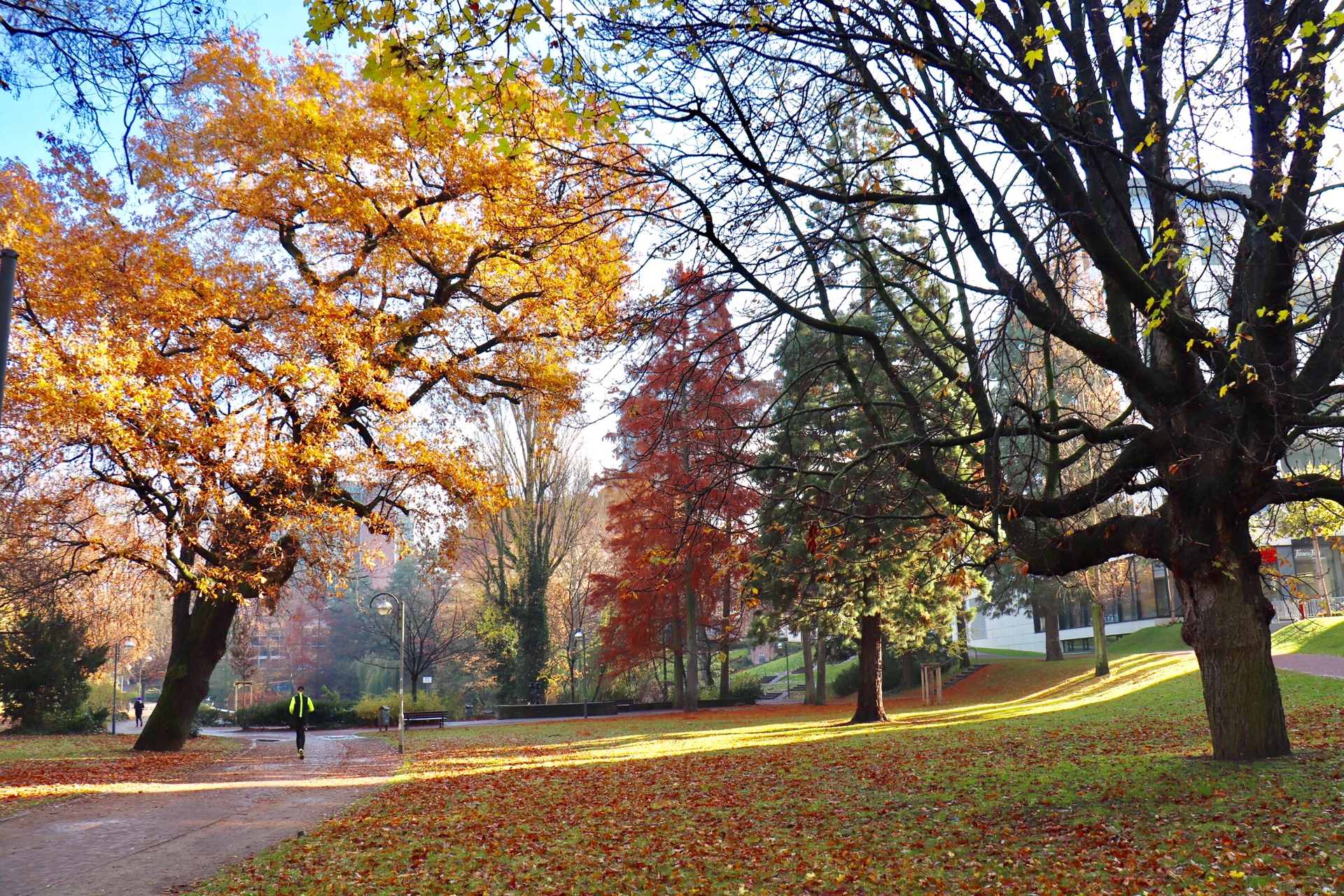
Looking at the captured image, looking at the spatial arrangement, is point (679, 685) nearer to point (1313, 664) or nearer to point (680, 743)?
point (680, 743)

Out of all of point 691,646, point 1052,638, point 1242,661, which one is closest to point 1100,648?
point 1052,638

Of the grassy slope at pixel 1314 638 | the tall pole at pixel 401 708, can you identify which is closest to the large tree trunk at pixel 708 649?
the tall pole at pixel 401 708

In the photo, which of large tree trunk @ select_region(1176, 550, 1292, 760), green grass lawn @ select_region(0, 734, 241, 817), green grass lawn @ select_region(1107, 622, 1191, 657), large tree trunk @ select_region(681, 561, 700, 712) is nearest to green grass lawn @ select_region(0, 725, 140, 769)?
green grass lawn @ select_region(0, 734, 241, 817)

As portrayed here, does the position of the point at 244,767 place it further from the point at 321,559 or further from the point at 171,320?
the point at 171,320

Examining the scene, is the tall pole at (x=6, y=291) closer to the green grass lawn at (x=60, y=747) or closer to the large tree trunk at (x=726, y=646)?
the green grass lawn at (x=60, y=747)

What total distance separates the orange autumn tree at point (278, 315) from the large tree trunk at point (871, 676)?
36.2 feet

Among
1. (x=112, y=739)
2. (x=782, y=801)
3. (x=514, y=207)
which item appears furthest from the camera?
(x=112, y=739)

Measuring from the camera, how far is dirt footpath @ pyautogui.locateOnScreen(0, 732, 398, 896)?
294 inches

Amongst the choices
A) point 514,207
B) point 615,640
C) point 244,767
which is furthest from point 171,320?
point 615,640

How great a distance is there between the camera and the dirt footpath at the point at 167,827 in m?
7.46

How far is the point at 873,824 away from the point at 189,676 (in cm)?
1703

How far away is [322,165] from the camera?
16.2 metres

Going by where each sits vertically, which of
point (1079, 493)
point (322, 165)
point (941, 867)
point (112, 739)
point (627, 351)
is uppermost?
point (322, 165)

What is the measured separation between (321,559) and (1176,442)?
1554cm
